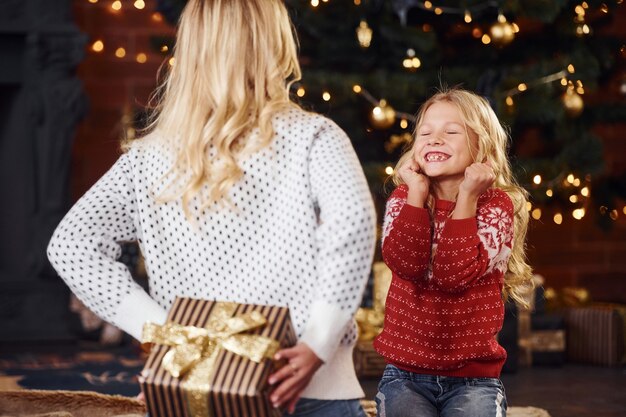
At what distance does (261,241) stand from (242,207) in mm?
57

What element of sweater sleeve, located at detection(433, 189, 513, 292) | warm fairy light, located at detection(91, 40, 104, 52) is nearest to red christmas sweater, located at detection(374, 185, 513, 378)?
sweater sleeve, located at detection(433, 189, 513, 292)

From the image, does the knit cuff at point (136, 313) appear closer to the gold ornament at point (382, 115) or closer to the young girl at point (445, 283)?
the young girl at point (445, 283)

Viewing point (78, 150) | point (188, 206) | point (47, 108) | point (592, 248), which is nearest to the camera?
point (188, 206)

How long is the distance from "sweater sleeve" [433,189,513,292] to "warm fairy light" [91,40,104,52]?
345 centimetres

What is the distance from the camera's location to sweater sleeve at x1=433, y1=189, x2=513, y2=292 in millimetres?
2035

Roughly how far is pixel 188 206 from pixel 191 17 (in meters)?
0.29

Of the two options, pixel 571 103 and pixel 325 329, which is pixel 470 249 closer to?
pixel 325 329

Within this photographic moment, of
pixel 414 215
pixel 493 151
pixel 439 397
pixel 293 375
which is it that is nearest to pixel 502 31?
pixel 493 151

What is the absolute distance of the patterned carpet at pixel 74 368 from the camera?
3867 mm

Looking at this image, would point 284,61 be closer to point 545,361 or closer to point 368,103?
point 368,103

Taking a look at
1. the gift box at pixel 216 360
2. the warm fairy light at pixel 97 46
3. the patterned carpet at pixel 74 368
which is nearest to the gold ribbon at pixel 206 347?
the gift box at pixel 216 360

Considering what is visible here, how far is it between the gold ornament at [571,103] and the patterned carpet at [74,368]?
1.97 meters

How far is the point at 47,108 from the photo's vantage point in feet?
15.8

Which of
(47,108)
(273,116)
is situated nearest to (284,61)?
(273,116)
